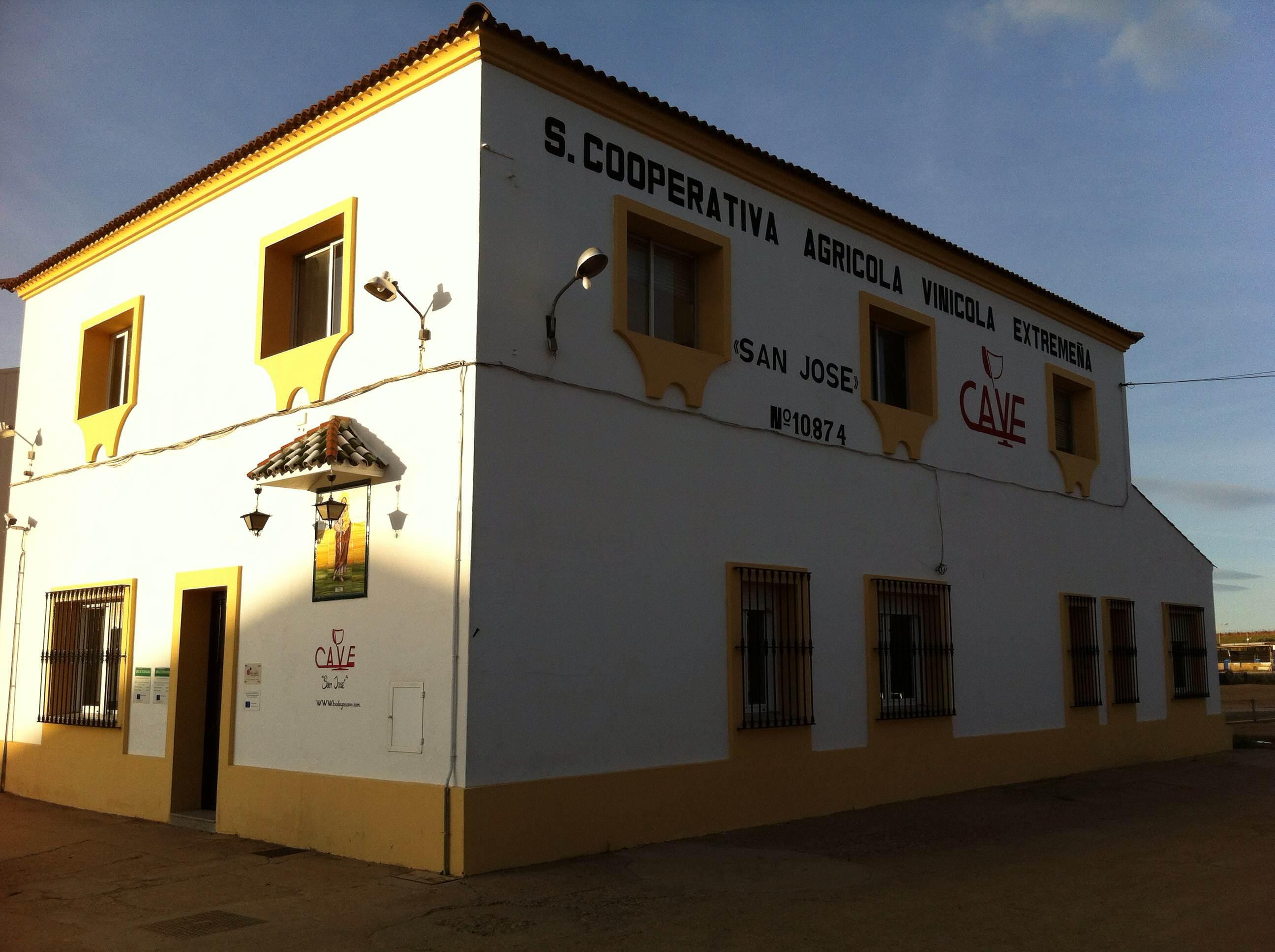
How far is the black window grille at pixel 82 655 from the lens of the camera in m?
11.7

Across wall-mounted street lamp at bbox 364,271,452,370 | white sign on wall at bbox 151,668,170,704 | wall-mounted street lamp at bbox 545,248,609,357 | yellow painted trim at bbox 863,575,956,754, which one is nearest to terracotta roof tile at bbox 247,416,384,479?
wall-mounted street lamp at bbox 364,271,452,370

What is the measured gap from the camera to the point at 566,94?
30.2 feet

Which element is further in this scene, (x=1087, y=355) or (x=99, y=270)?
(x=1087, y=355)

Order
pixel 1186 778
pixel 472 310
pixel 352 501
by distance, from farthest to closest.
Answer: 1. pixel 1186 778
2. pixel 352 501
3. pixel 472 310

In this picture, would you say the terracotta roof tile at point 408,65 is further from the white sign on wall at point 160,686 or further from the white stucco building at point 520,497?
the white sign on wall at point 160,686

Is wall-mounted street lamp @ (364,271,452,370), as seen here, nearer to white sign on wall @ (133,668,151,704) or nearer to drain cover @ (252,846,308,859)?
drain cover @ (252,846,308,859)

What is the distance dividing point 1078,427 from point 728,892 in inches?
428

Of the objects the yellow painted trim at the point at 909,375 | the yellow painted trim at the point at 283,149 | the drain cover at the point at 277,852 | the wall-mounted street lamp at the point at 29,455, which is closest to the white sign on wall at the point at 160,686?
the drain cover at the point at 277,852

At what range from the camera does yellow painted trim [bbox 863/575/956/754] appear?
37.4ft

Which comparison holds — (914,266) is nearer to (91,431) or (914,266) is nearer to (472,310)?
(472,310)

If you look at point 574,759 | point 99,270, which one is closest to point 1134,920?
point 574,759

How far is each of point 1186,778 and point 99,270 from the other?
14195mm

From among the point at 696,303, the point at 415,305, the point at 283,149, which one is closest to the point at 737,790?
the point at 696,303

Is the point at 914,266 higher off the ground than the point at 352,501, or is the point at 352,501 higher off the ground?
the point at 914,266
